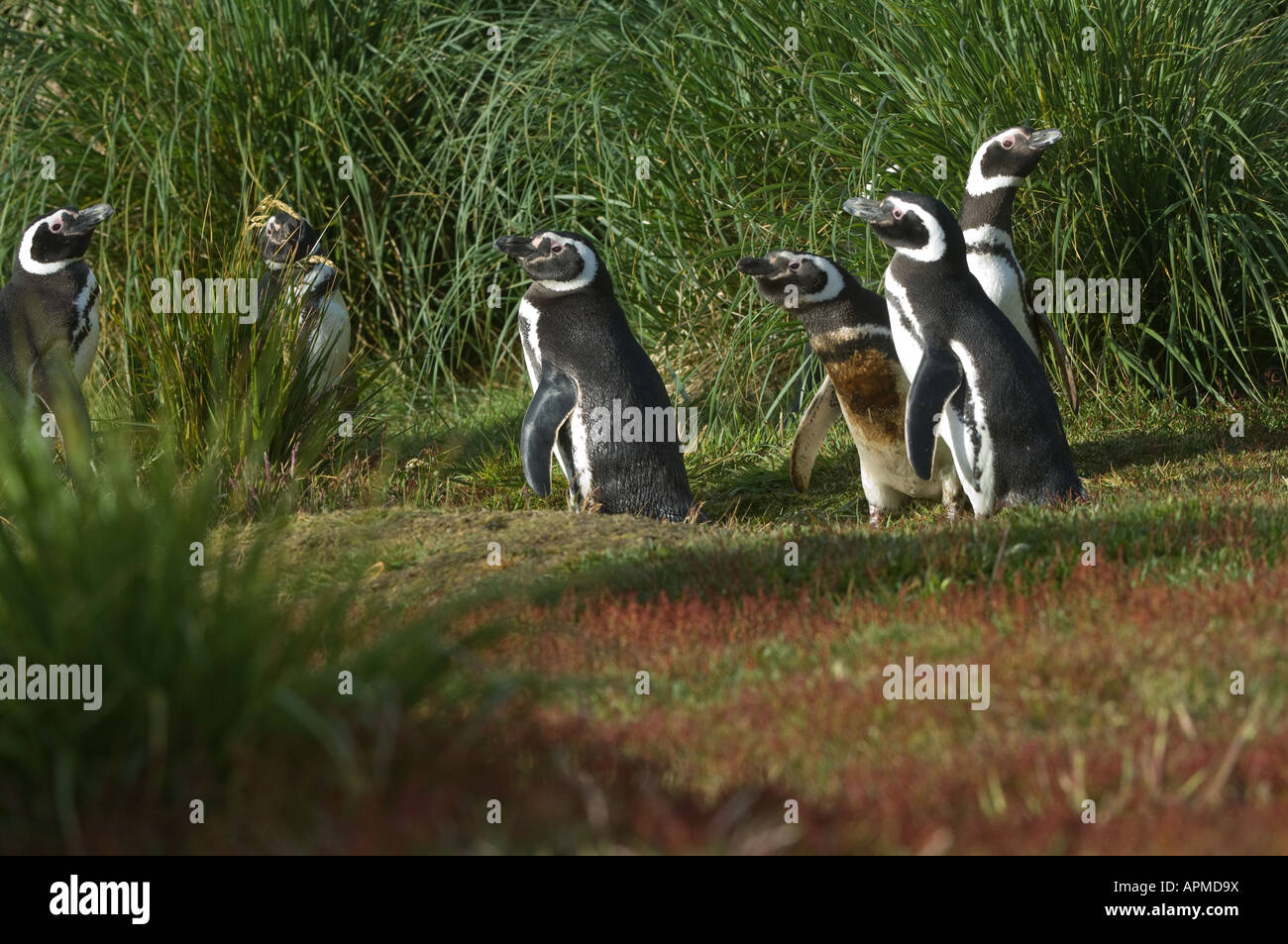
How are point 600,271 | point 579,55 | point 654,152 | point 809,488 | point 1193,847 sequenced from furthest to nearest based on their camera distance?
point 579,55 < point 654,152 < point 809,488 < point 600,271 < point 1193,847

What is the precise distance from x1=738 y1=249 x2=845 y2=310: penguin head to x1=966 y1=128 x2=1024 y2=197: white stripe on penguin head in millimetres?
906

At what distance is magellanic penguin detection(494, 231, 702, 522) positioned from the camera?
20.7ft

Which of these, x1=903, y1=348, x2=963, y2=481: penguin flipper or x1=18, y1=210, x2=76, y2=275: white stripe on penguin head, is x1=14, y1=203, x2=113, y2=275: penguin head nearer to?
x1=18, y1=210, x2=76, y2=275: white stripe on penguin head

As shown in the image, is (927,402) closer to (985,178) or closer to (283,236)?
(985,178)

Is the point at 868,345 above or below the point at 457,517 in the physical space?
above

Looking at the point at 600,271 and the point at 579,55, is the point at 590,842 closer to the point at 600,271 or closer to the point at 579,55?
the point at 600,271

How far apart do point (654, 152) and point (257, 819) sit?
6551 mm

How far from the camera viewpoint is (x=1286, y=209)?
7.93 m

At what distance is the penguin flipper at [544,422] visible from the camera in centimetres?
608

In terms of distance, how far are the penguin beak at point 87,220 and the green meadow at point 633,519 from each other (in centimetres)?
50

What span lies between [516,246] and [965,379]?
2.13 metres

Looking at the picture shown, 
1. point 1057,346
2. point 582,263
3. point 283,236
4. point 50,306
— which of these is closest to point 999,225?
point 1057,346
